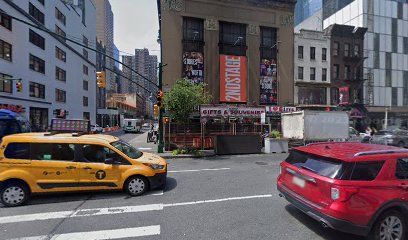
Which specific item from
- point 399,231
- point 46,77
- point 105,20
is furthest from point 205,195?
point 105,20

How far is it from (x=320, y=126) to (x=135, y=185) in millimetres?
13634

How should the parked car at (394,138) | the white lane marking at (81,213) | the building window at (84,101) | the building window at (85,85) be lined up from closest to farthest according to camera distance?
the white lane marking at (81,213), the parked car at (394,138), the building window at (84,101), the building window at (85,85)

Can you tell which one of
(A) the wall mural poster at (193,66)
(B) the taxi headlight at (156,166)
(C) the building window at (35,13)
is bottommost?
(B) the taxi headlight at (156,166)

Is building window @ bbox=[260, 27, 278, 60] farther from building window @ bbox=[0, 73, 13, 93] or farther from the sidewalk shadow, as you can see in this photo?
building window @ bbox=[0, 73, 13, 93]

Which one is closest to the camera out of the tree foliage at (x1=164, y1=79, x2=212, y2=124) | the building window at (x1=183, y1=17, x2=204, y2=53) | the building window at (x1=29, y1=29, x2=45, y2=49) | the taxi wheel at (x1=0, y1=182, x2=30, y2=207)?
the taxi wheel at (x1=0, y1=182, x2=30, y2=207)

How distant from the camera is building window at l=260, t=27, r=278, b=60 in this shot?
27386mm

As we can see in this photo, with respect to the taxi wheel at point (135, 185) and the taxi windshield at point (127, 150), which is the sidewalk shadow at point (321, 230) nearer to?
the taxi wheel at point (135, 185)

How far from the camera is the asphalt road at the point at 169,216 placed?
4.30m

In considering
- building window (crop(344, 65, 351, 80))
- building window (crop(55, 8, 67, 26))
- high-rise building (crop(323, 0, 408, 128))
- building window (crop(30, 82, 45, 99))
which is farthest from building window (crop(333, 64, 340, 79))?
→ building window (crop(55, 8, 67, 26))

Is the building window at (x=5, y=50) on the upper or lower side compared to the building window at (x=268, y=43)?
lower

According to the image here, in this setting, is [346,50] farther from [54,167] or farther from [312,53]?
[54,167]

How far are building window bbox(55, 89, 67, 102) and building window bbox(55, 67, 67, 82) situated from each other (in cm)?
200

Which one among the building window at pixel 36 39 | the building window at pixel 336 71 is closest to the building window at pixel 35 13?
the building window at pixel 36 39

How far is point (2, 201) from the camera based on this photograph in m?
5.66
